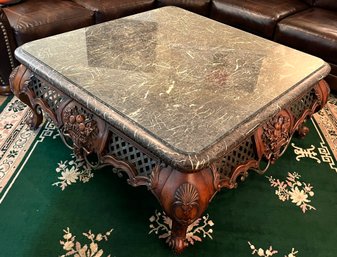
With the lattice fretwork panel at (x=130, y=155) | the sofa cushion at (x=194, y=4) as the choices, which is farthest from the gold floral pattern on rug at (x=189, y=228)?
the sofa cushion at (x=194, y=4)

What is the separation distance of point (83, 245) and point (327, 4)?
218 centimetres

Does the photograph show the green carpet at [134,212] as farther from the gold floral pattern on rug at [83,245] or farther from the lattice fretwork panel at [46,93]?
the lattice fretwork panel at [46,93]

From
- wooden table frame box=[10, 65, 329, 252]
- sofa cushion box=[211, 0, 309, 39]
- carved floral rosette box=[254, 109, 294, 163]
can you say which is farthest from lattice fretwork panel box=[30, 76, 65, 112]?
sofa cushion box=[211, 0, 309, 39]

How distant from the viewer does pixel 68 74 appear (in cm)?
121

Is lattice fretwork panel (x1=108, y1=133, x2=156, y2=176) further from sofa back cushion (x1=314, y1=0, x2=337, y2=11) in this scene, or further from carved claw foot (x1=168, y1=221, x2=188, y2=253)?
sofa back cushion (x1=314, y1=0, x2=337, y2=11)

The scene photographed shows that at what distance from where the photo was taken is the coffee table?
985 millimetres

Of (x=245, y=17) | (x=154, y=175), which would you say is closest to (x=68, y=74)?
(x=154, y=175)

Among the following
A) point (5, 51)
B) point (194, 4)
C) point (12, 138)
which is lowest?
point (12, 138)

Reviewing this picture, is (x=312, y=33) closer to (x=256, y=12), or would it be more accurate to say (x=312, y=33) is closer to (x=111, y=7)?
(x=256, y=12)

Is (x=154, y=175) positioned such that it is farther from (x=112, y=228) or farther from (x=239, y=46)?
(x=239, y=46)

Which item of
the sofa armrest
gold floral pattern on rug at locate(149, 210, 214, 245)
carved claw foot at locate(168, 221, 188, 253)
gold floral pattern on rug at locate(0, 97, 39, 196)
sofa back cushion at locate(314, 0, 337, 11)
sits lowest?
gold floral pattern on rug at locate(0, 97, 39, 196)

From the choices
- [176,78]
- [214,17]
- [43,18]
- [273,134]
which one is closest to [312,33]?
[214,17]

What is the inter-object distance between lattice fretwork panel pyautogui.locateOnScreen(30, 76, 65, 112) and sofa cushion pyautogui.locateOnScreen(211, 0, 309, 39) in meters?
1.41

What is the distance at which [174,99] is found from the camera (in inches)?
44.4
